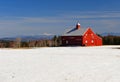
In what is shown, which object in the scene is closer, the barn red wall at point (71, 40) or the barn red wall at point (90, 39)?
the barn red wall at point (71, 40)

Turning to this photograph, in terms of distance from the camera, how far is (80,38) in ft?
214

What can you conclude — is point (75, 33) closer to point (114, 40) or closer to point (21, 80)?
point (114, 40)

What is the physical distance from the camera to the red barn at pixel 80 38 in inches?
2574

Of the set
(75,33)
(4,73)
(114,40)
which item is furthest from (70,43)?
(4,73)

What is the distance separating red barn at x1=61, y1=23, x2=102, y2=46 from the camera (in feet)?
214

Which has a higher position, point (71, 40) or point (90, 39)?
point (90, 39)

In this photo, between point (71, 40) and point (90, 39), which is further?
point (90, 39)

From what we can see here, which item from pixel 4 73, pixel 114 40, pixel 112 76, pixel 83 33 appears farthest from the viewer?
pixel 114 40

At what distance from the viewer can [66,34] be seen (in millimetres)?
68500

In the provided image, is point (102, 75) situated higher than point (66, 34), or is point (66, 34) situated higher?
point (66, 34)

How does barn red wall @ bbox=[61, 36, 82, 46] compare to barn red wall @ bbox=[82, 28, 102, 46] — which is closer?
barn red wall @ bbox=[61, 36, 82, 46]

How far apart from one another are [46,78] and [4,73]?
2.73 metres

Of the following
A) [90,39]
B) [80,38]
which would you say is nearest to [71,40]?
[80,38]

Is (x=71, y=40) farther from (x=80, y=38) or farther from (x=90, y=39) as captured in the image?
(x=90, y=39)
